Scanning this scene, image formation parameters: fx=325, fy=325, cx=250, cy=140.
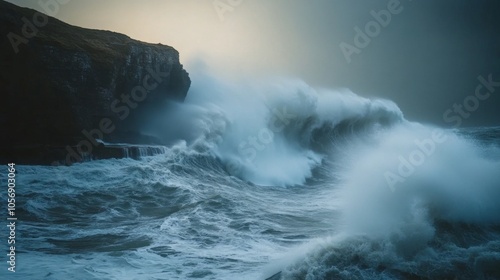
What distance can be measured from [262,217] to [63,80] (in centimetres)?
1231

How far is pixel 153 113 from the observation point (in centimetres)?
2261

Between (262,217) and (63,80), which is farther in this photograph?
(63,80)

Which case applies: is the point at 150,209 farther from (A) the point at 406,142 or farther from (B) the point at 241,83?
(B) the point at 241,83

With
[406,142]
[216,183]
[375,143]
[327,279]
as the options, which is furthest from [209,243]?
[375,143]

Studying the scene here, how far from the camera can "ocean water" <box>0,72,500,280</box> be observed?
4926mm

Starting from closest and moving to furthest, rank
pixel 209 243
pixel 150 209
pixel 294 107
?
pixel 209 243 → pixel 150 209 → pixel 294 107

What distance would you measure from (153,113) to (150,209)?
13.4m

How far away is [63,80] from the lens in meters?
15.7

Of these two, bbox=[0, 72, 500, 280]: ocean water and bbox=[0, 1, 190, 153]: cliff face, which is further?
bbox=[0, 1, 190, 153]: cliff face

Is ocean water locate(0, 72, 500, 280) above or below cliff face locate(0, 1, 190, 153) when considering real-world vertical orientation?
below

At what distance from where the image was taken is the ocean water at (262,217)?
4926mm

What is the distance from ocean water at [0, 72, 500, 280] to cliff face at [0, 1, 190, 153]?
122 inches

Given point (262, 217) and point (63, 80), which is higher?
point (63, 80)

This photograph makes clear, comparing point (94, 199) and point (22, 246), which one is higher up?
point (94, 199)
